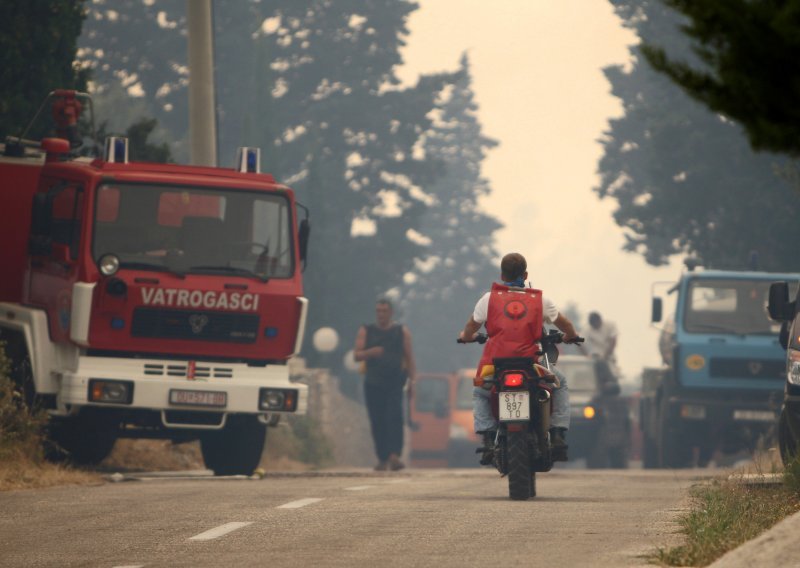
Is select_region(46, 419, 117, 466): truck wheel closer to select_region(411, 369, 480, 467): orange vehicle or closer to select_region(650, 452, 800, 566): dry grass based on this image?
select_region(650, 452, 800, 566): dry grass

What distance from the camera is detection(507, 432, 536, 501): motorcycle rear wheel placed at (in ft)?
46.6

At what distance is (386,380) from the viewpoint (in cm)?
2289

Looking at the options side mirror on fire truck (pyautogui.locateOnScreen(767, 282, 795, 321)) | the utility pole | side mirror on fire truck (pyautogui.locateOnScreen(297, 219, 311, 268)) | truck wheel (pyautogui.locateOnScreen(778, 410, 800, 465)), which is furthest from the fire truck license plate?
the utility pole

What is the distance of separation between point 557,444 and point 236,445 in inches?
218

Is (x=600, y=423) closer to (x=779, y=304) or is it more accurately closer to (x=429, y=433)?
(x=779, y=304)

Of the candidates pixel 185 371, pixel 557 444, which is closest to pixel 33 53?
pixel 185 371

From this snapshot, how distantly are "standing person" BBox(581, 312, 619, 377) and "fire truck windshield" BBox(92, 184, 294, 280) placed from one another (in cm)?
1229

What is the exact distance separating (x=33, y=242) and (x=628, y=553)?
9321 millimetres

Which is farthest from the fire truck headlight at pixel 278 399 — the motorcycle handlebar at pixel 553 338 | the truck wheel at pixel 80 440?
the motorcycle handlebar at pixel 553 338

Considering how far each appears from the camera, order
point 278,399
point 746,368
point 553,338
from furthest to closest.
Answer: point 746,368 → point 278,399 → point 553,338

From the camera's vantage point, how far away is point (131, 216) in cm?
1783

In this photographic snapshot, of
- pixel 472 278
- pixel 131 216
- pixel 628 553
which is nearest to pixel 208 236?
pixel 131 216

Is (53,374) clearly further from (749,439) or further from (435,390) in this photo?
(435,390)

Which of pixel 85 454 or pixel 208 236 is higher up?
pixel 208 236
